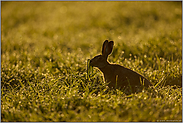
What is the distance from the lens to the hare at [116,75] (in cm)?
287

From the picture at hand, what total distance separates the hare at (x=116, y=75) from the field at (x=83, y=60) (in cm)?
13

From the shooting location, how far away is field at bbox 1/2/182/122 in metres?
2.40

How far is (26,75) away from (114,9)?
5.90 metres

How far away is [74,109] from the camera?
2.47 m

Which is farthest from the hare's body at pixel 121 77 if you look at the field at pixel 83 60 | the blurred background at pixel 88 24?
the blurred background at pixel 88 24

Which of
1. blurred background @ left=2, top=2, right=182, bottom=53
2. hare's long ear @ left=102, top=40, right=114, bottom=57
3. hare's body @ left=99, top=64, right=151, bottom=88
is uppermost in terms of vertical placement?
blurred background @ left=2, top=2, right=182, bottom=53

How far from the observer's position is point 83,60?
4.09 meters

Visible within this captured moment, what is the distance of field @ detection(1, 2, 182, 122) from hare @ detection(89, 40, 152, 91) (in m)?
0.13

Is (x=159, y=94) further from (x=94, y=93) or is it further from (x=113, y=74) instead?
(x=94, y=93)

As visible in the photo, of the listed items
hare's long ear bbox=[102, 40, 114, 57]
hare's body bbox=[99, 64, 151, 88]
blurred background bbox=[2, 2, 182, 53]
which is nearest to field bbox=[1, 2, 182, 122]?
blurred background bbox=[2, 2, 182, 53]

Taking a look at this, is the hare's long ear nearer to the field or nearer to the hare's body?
the hare's body

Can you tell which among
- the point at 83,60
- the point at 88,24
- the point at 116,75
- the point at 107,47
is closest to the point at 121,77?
the point at 116,75

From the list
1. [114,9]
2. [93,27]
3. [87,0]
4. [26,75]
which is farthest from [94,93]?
[87,0]

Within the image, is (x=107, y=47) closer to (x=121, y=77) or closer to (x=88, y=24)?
(x=121, y=77)
